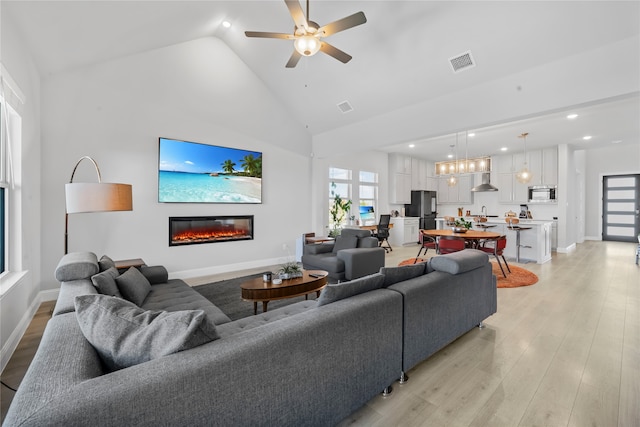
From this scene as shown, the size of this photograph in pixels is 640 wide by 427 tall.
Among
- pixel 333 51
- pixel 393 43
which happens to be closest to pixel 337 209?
pixel 393 43

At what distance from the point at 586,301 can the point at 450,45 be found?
12.4 feet

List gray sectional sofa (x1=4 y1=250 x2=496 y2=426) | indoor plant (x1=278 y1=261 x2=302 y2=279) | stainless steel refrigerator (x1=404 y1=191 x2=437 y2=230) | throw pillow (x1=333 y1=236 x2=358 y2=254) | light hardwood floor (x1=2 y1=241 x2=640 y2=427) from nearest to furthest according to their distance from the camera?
gray sectional sofa (x1=4 y1=250 x2=496 y2=426) → light hardwood floor (x1=2 y1=241 x2=640 y2=427) → indoor plant (x1=278 y1=261 x2=302 y2=279) → throw pillow (x1=333 y1=236 x2=358 y2=254) → stainless steel refrigerator (x1=404 y1=191 x2=437 y2=230)

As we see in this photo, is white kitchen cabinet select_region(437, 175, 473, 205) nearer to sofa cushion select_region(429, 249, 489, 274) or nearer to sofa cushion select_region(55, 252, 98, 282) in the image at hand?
sofa cushion select_region(429, 249, 489, 274)

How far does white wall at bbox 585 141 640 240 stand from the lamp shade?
12230 millimetres

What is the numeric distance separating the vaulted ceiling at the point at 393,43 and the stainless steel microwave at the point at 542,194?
258cm

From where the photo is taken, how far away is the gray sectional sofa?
3.05ft

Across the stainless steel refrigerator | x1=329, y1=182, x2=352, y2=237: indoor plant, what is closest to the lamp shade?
x1=329, y1=182, x2=352, y2=237: indoor plant

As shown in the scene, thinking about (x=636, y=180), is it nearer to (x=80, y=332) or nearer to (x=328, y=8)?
(x=328, y=8)

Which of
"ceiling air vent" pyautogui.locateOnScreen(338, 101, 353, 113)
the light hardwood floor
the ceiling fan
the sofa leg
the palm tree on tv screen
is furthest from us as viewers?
"ceiling air vent" pyautogui.locateOnScreen(338, 101, 353, 113)

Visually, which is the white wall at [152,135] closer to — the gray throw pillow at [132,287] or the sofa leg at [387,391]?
the gray throw pillow at [132,287]

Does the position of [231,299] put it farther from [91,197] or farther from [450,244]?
[450,244]

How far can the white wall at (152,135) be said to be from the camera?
12.7ft

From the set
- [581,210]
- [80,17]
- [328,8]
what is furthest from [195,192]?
[581,210]

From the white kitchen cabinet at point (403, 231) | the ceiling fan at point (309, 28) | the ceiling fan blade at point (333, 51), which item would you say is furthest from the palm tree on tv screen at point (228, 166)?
the white kitchen cabinet at point (403, 231)
